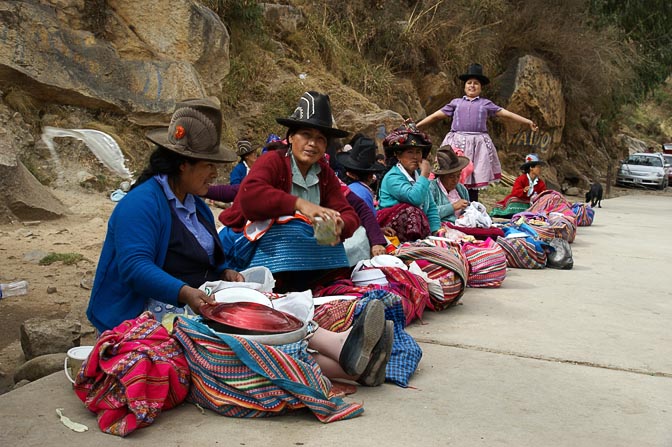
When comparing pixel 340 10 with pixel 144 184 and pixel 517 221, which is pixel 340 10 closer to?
pixel 517 221

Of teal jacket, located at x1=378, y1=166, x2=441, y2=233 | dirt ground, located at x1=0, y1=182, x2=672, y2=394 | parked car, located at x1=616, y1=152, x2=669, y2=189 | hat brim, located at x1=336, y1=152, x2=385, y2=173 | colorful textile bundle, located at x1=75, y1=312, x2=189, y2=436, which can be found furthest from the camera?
parked car, located at x1=616, y1=152, x2=669, y2=189

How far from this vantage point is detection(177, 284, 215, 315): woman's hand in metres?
3.10

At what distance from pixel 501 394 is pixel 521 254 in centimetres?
390

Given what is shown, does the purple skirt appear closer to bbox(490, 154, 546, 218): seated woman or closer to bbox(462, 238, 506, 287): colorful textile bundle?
bbox(490, 154, 546, 218): seated woman

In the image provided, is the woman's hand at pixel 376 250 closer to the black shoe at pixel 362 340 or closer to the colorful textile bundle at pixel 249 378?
the black shoe at pixel 362 340

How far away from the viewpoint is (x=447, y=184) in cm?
719

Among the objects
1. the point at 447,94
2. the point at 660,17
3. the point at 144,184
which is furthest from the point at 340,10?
the point at 144,184

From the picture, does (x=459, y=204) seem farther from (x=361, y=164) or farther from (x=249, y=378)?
(x=249, y=378)

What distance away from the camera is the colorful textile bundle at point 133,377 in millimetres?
2756

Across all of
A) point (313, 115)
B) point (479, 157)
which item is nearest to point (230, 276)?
point (313, 115)

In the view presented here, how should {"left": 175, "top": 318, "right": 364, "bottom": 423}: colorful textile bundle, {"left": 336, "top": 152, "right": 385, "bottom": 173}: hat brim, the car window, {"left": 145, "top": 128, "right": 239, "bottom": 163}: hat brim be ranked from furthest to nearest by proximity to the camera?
the car window, {"left": 336, "top": 152, "right": 385, "bottom": 173}: hat brim, {"left": 145, "top": 128, "right": 239, "bottom": 163}: hat brim, {"left": 175, "top": 318, "right": 364, "bottom": 423}: colorful textile bundle

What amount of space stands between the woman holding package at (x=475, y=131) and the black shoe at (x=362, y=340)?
19.9 ft

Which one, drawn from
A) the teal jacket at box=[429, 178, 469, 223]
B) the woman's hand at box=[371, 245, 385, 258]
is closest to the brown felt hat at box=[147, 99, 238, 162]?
the woman's hand at box=[371, 245, 385, 258]

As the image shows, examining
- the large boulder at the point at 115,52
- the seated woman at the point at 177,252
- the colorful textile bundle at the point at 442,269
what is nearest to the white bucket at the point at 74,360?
the seated woman at the point at 177,252
